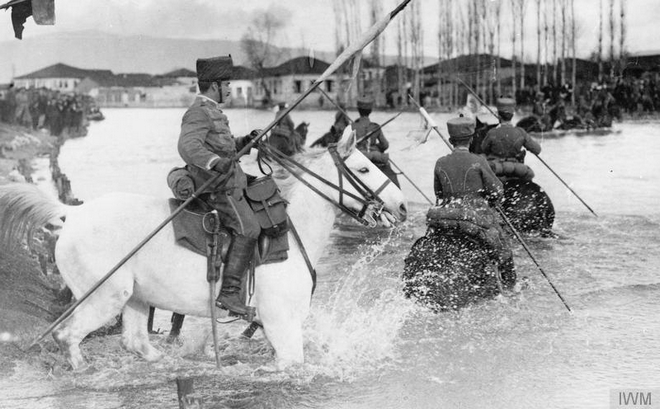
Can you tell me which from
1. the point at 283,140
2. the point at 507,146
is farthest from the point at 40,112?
the point at 507,146

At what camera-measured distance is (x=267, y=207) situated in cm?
573

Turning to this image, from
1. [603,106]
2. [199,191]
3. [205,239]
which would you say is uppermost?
[199,191]

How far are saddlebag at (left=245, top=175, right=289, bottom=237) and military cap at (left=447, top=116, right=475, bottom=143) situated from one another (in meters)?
2.58

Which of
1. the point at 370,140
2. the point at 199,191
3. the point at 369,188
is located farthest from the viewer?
the point at 370,140

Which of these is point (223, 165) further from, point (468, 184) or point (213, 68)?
point (468, 184)

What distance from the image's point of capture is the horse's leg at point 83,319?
5652mm

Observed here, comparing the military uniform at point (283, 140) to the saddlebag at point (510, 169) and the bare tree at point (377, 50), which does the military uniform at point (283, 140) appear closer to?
the saddlebag at point (510, 169)

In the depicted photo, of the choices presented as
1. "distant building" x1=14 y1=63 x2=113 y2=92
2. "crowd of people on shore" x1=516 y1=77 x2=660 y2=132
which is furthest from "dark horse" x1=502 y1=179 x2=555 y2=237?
"distant building" x1=14 y1=63 x2=113 y2=92

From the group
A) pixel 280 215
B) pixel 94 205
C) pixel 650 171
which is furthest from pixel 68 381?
pixel 650 171

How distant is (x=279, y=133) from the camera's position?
59.2 ft

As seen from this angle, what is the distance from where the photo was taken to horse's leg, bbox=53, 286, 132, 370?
5652 millimetres

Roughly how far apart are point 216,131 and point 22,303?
261cm

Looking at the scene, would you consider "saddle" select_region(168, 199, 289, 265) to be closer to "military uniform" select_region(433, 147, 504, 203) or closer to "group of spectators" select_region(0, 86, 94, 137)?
"military uniform" select_region(433, 147, 504, 203)

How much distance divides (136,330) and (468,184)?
3.35 m
